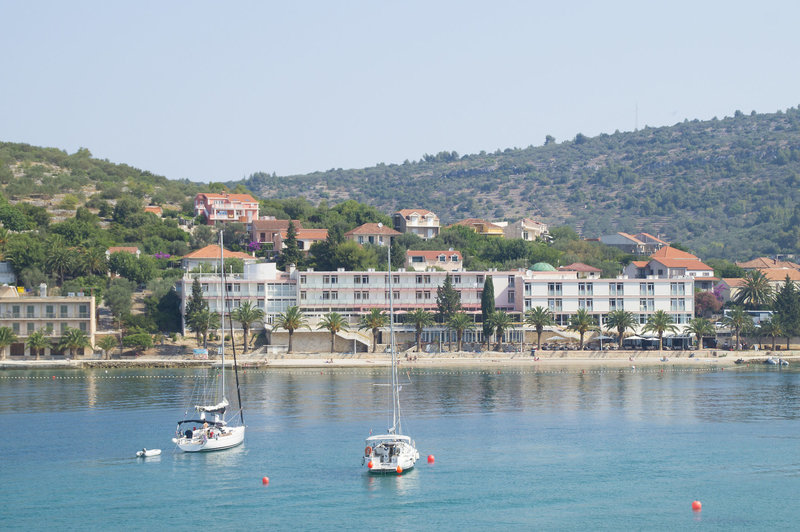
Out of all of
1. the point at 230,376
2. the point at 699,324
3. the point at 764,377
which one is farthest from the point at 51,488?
the point at 699,324

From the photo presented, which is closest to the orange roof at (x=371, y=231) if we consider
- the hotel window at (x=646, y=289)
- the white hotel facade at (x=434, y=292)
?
the white hotel facade at (x=434, y=292)

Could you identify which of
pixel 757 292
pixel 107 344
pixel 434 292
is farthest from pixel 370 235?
pixel 757 292

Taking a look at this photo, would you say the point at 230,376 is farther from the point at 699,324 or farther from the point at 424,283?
the point at 699,324

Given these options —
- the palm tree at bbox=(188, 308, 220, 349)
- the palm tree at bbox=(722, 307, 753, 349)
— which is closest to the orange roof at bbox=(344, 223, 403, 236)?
the palm tree at bbox=(188, 308, 220, 349)

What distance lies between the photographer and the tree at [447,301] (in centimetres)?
11756

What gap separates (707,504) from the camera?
50.8 metres

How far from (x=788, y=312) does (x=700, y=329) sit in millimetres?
11021

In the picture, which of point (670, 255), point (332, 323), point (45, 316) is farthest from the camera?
point (670, 255)

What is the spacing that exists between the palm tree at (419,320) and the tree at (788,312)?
3861cm

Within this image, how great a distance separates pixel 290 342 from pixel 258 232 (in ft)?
160

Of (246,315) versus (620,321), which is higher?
(246,315)

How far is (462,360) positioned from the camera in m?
111

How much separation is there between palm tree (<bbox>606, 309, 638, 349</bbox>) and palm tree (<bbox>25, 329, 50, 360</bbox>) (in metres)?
59.8

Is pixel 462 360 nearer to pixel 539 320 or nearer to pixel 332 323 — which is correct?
pixel 539 320
